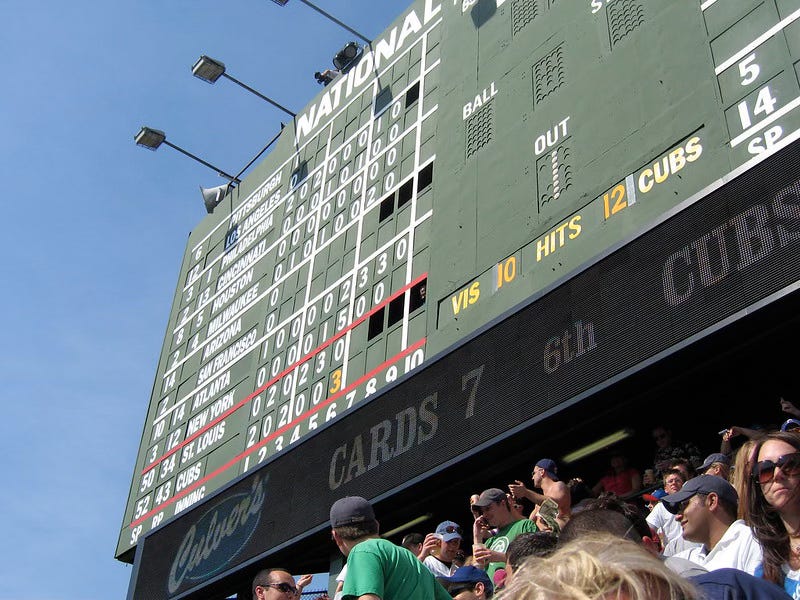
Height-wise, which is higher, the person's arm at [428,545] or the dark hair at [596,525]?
the person's arm at [428,545]

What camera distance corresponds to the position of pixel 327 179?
387 inches

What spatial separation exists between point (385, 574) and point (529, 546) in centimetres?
46

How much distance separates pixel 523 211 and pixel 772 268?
8.14 feet

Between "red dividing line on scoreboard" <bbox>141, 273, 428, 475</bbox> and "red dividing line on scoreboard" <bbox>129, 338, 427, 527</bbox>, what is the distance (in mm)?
556

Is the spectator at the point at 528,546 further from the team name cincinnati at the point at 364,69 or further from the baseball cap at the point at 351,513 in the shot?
the team name cincinnati at the point at 364,69

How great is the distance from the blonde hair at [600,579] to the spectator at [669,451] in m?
3.48

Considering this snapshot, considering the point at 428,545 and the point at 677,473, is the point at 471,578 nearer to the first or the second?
the point at 428,545

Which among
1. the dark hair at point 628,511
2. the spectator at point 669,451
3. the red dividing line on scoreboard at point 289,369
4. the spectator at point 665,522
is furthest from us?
the red dividing line on scoreboard at point 289,369

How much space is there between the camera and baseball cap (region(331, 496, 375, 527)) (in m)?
2.74

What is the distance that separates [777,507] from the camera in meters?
2.16

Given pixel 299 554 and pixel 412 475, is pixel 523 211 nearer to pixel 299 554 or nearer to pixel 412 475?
pixel 412 475

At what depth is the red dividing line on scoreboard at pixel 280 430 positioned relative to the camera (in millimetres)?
7182

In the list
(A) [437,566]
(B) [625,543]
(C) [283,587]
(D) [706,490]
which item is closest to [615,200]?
(A) [437,566]

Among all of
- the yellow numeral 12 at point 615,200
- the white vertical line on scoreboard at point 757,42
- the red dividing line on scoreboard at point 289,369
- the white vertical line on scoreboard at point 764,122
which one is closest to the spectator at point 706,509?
the white vertical line on scoreboard at point 764,122
